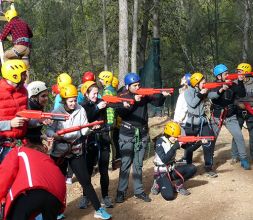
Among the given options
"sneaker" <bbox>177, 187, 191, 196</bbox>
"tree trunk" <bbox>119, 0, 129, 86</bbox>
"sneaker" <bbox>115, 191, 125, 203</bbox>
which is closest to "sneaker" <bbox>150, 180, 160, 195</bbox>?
"sneaker" <bbox>177, 187, 191, 196</bbox>

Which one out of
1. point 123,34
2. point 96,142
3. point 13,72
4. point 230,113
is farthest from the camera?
point 123,34

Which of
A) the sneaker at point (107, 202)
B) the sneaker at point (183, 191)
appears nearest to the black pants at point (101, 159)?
the sneaker at point (107, 202)

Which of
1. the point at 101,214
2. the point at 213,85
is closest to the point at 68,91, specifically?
the point at 101,214

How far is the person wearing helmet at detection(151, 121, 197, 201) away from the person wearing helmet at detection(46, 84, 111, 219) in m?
1.51

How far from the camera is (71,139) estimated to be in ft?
19.8

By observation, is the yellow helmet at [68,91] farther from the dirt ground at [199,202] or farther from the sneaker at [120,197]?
the sneaker at [120,197]

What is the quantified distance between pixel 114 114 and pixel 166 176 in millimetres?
2326

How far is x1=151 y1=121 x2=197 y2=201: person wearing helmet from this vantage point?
23.8 ft

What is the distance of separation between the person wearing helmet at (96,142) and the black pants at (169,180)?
0.92 m

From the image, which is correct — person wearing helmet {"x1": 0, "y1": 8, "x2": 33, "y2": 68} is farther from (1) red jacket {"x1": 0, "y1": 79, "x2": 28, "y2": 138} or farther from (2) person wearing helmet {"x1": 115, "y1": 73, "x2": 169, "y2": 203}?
(1) red jacket {"x1": 0, "y1": 79, "x2": 28, "y2": 138}

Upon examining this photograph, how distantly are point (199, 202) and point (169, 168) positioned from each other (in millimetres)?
801

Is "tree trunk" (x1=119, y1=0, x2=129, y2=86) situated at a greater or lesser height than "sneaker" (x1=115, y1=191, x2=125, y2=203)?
greater

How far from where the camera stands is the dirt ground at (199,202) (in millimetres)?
6543

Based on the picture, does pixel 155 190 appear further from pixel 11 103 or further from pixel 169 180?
pixel 11 103
